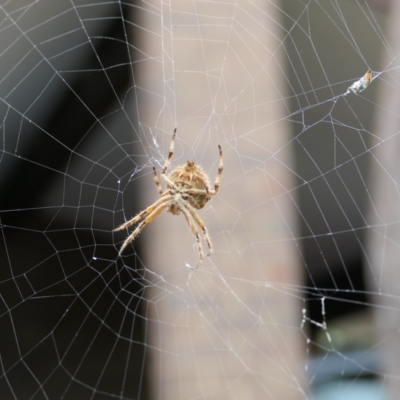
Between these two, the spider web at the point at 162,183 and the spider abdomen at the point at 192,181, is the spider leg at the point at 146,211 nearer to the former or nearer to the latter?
the spider abdomen at the point at 192,181

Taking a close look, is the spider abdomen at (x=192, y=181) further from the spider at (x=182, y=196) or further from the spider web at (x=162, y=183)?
the spider web at (x=162, y=183)

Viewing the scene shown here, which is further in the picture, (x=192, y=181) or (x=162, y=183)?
(x=162, y=183)

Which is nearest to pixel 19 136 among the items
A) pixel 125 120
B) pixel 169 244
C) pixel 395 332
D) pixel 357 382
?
pixel 125 120

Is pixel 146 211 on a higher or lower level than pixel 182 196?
lower

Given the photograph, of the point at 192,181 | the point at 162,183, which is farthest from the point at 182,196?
the point at 162,183

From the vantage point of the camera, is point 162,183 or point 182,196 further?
point 162,183

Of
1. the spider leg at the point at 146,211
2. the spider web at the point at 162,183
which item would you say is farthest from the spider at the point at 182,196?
the spider web at the point at 162,183

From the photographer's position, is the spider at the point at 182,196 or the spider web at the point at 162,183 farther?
the spider web at the point at 162,183

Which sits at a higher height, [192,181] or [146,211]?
[192,181]

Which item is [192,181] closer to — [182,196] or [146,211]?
[182,196]

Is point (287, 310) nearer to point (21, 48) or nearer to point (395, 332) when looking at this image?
point (395, 332)

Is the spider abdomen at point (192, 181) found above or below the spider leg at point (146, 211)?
above
